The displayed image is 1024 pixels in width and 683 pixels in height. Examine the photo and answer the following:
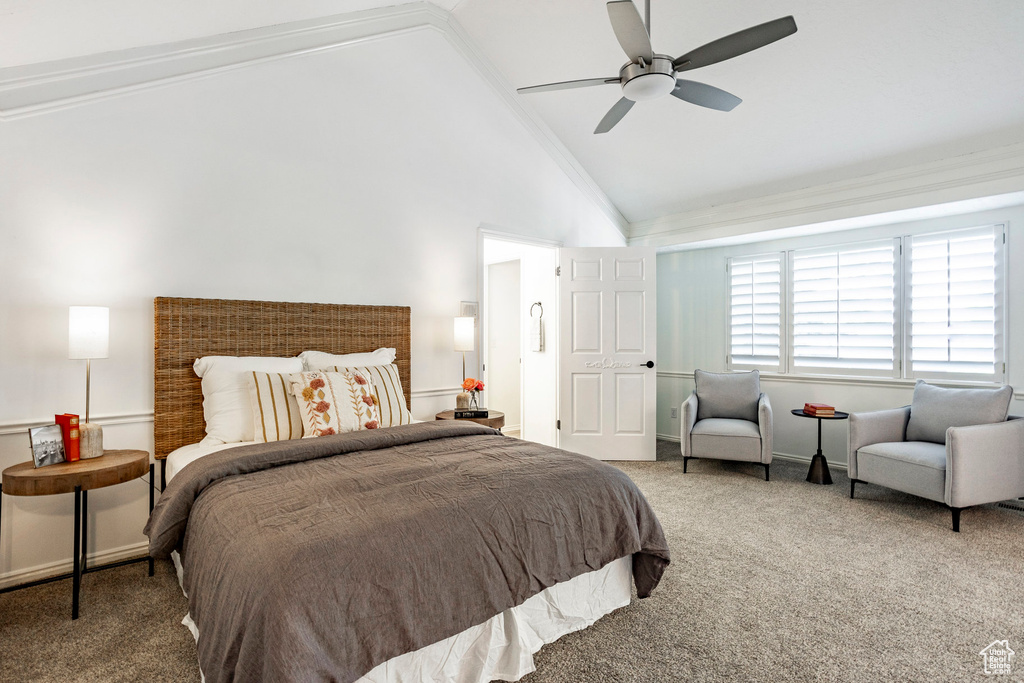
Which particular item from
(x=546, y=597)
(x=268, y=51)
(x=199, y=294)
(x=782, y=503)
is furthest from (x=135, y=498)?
(x=782, y=503)

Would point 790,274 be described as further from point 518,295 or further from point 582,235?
point 518,295

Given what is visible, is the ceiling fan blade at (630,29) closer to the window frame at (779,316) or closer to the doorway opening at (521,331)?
the doorway opening at (521,331)

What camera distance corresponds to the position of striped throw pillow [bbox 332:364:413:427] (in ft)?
10.4

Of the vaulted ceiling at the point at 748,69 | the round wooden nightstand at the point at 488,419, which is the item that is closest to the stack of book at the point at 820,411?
the vaulted ceiling at the point at 748,69

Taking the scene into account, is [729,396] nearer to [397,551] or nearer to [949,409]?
[949,409]

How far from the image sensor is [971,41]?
303 centimetres

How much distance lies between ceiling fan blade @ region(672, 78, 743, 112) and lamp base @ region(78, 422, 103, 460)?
3.42 metres

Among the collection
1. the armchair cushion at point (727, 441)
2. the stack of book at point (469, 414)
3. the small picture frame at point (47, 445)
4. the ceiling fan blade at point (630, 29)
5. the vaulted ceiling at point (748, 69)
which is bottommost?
the armchair cushion at point (727, 441)

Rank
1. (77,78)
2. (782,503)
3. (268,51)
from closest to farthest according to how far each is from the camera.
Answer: (77,78) < (268,51) < (782,503)

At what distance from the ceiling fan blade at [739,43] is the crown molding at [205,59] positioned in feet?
7.46

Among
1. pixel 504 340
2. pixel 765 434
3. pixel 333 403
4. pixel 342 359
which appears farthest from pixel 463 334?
pixel 765 434

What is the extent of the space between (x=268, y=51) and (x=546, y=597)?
3.53 m

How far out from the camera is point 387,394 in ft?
10.6

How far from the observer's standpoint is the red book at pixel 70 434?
249 cm
